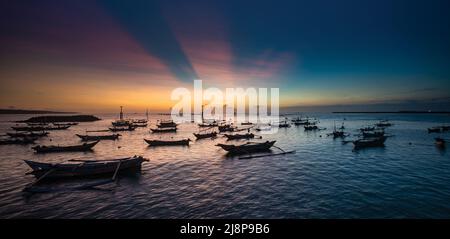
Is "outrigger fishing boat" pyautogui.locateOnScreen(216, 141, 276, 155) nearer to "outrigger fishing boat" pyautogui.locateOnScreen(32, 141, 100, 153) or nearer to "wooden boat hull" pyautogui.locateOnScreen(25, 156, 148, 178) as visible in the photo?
"wooden boat hull" pyautogui.locateOnScreen(25, 156, 148, 178)

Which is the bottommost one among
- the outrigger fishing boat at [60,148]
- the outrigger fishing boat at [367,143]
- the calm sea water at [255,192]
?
the calm sea water at [255,192]

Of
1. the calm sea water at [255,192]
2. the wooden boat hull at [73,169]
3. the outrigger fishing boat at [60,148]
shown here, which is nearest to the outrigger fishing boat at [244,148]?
the calm sea water at [255,192]

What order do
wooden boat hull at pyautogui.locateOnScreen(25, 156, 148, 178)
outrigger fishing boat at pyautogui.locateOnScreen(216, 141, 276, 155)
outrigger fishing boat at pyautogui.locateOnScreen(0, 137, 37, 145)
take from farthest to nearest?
outrigger fishing boat at pyautogui.locateOnScreen(0, 137, 37, 145), outrigger fishing boat at pyautogui.locateOnScreen(216, 141, 276, 155), wooden boat hull at pyautogui.locateOnScreen(25, 156, 148, 178)

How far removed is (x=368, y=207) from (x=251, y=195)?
8.36 meters

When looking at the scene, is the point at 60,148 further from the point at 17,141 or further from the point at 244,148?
the point at 244,148

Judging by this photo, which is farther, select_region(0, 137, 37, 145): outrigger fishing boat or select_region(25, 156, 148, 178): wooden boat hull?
select_region(0, 137, 37, 145): outrigger fishing boat

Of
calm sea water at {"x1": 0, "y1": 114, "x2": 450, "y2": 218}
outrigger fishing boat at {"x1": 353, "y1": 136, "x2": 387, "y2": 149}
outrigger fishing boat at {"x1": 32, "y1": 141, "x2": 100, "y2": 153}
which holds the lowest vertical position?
calm sea water at {"x1": 0, "y1": 114, "x2": 450, "y2": 218}

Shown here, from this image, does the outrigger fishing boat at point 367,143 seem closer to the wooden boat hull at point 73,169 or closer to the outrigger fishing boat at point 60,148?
the wooden boat hull at point 73,169

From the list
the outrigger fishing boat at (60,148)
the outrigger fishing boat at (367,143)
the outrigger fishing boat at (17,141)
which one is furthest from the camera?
the outrigger fishing boat at (17,141)

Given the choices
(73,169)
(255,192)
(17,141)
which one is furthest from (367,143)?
(17,141)

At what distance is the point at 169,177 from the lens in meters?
24.6

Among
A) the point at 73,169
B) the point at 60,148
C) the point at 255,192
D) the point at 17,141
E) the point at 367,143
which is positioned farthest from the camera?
the point at 17,141

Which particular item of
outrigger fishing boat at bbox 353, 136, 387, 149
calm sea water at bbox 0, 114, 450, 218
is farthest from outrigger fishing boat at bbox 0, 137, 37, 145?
outrigger fishing boat at bbox 353, 136, 387, 149

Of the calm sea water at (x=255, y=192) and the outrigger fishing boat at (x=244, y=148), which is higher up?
the outrigger fishing boat at (x=244, y=148)
